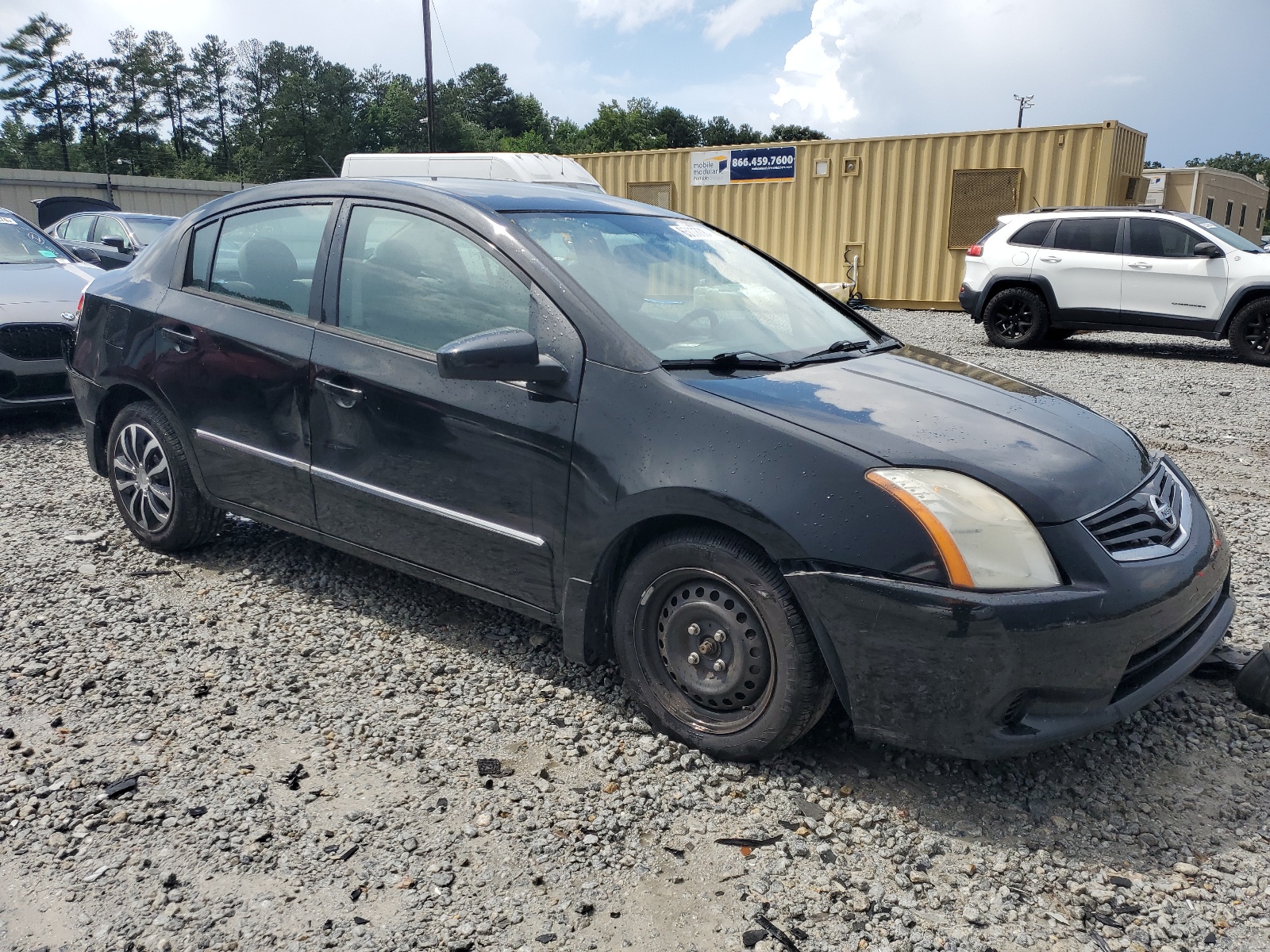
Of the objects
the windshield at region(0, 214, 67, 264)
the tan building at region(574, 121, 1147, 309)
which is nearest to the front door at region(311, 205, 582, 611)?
the windshield at region(0, 214, 67, 264)

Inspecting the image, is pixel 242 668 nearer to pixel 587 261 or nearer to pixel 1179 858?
pixel 587 261

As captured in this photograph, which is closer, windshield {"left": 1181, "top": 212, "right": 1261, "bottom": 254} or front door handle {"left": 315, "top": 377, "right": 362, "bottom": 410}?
front door handle {"left": 315, "top": 377, "right": 362, "bottom": 410}

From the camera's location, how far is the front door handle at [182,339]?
13.1 feet

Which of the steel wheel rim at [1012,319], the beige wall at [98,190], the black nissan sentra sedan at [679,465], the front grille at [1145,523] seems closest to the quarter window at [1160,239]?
the steel wheel rim at [1012,319]

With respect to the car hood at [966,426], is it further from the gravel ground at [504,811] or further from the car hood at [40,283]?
the car hood at [40,283]

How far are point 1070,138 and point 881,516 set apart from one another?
15726mm

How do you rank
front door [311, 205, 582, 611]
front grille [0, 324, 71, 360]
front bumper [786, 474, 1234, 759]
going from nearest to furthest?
1. front bumper [786, 474, 1234, 759]
2. front door [311, 205, 582, 611]
3. front grille [0, 324, 71, 360]

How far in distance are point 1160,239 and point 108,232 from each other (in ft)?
43.8

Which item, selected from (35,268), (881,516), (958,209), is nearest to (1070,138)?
(958,209)

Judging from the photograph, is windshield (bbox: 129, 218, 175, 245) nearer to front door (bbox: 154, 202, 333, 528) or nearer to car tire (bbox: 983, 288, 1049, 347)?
front door (bbox: 154, 202, 333, 528)

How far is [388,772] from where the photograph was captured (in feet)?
9.21

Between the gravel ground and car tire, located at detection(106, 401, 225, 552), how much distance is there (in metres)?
0.48

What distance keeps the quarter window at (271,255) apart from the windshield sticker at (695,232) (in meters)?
1.34

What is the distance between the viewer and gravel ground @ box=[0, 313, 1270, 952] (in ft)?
7.32
